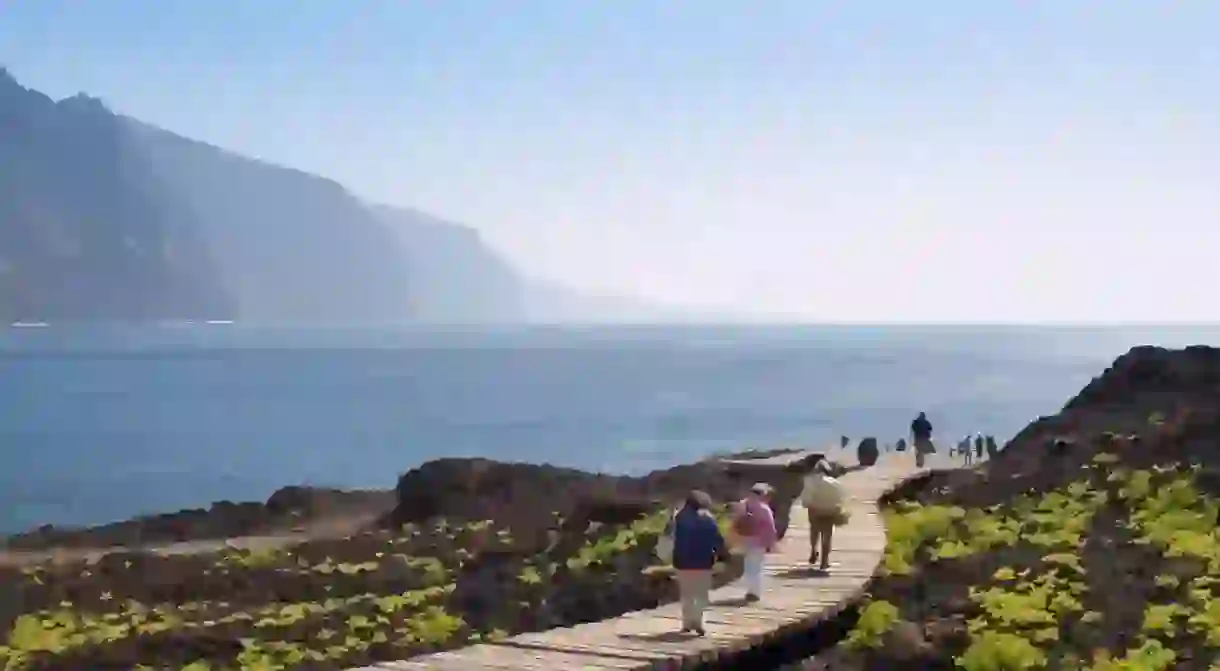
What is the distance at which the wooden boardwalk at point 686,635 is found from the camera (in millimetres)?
13195

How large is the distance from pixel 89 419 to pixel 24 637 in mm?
121306

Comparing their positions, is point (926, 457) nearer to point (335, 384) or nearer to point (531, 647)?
point (531, 647)

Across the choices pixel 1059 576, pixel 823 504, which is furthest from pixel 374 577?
pixel 1059 576

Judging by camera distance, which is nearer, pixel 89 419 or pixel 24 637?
pixel 24 637

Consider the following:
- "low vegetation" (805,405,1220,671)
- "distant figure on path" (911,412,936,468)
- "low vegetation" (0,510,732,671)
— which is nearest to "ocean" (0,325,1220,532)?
"low vegetation" (0,510,732,671)

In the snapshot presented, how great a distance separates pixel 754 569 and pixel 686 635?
2437 millimetres

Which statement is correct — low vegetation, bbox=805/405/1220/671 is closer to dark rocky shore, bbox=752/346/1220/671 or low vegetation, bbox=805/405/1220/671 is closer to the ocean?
dark rocky shore, bbox=752/346/1220/671

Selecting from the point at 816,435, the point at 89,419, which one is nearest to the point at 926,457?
the point at 816,435

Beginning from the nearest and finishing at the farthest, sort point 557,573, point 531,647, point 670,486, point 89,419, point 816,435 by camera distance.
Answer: point 531,647, point 557,573, point 670,486, point 816,435, point 89,419

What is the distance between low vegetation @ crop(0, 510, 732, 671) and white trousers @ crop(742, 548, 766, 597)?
3929 millimetres

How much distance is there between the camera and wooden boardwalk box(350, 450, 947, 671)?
1320 cm

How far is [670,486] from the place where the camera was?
39.3 metres

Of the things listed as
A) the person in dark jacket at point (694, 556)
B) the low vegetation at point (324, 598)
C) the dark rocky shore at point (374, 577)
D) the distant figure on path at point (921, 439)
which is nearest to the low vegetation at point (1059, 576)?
the person in dark jacket at point (694, 556)

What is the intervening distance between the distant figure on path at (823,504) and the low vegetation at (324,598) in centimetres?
284
